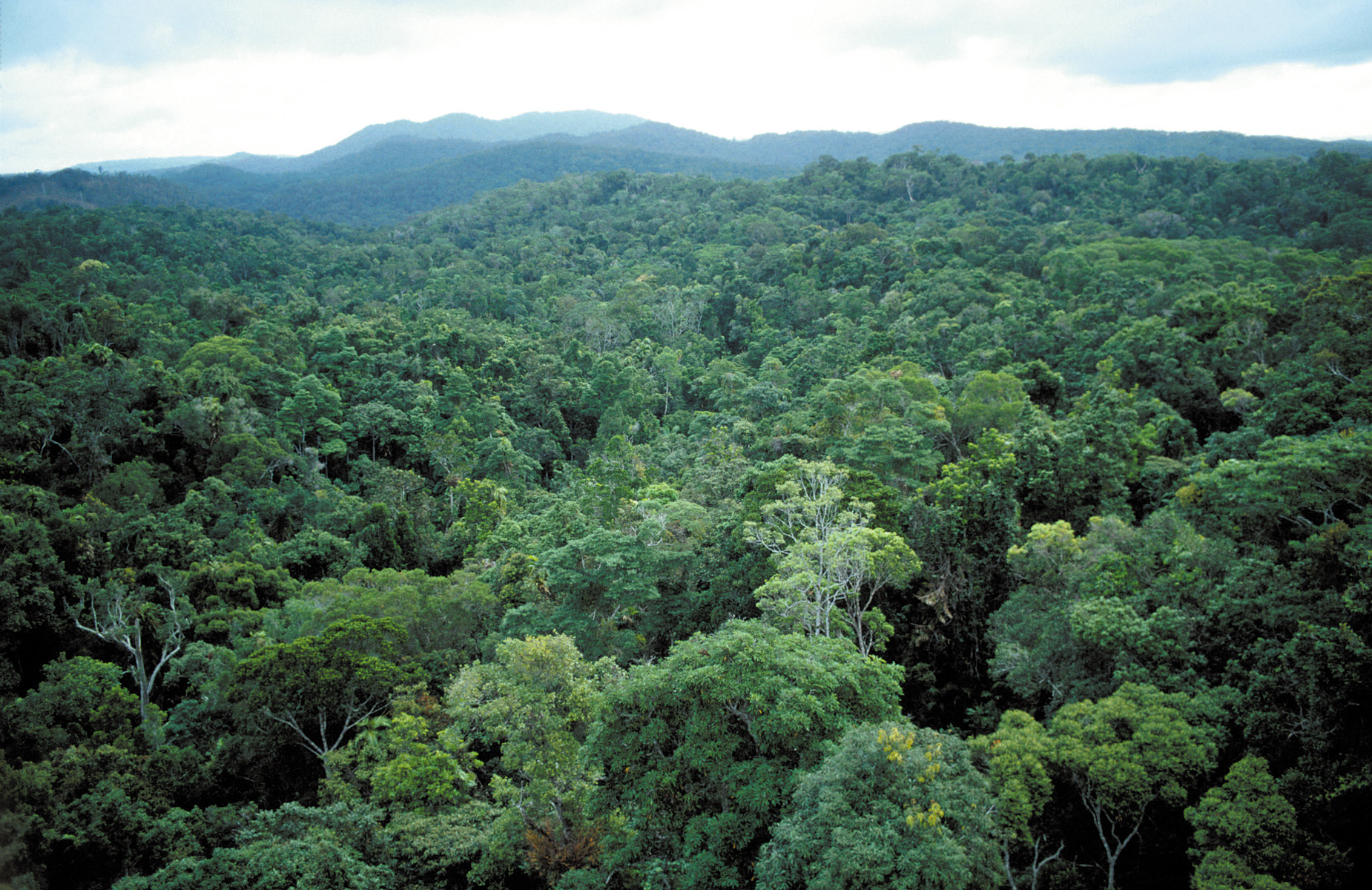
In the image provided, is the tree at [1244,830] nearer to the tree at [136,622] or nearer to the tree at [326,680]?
the tree at [326,680]

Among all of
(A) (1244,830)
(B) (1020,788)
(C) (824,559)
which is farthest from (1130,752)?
(C) (824,559)

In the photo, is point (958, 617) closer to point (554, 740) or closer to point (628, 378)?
point (554, 740)


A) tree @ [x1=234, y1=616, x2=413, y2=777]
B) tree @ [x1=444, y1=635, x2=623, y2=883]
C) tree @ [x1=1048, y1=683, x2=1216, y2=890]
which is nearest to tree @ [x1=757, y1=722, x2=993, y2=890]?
tree @ [x1=1048, y1=683, x2=1216, y2=890]

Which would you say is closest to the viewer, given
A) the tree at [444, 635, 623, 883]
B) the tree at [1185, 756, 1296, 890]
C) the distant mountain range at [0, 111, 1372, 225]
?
the tree at [1185, 756, 1296, 890]

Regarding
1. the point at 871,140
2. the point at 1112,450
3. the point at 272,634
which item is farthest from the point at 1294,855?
the point at 871,140

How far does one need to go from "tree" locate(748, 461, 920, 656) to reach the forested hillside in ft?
0.41

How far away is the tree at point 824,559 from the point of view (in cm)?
1199

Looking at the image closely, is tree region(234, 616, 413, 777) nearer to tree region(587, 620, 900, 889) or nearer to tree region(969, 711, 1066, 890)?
tree region(587, 620, 900, 889)

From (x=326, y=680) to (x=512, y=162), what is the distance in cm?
13538

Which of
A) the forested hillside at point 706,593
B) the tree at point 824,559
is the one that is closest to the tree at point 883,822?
the forested hillside at point 706,593

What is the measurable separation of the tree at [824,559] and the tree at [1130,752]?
3.64 m

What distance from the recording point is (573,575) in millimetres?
14578

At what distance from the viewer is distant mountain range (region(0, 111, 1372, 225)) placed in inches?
3629

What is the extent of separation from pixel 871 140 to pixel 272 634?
17262cm
